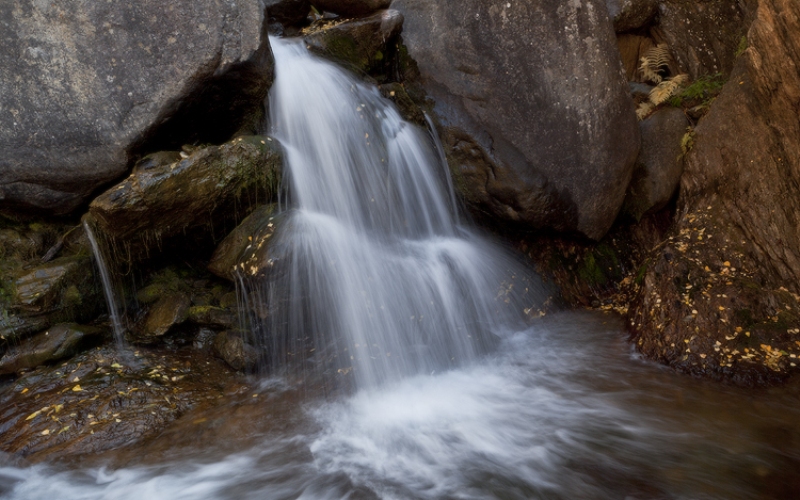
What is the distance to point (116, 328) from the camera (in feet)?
15.9

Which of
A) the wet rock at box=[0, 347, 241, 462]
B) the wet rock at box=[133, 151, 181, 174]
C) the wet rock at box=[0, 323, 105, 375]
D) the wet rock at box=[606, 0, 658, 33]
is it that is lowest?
the wet rock at box=[0, 347, 241, 462]

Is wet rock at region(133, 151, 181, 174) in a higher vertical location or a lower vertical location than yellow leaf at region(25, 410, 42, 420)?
higher

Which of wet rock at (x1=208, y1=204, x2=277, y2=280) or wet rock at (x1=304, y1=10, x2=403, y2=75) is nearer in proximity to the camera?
wet rock at (x1=208, y1=204, x2=277, y2=280)

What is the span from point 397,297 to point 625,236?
3.06 m

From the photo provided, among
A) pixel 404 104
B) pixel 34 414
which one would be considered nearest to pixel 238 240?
pixel 34 414

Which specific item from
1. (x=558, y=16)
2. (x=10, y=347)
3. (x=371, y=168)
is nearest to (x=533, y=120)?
(x=558, y=16)

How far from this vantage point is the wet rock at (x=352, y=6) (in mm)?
6918

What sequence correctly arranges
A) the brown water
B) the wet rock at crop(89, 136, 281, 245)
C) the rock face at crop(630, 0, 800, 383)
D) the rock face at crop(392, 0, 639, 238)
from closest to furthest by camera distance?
1. the brown water
2. the rock face at crop(630, 0, 800, 383)
3. the wet rock at crop(89, 136, 281, 245)
4. the rock face at crop(392, 0, 639, 238)

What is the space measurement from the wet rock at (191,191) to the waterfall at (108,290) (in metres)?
0.21

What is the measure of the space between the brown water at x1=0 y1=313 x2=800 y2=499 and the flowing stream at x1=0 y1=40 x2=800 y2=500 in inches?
0.5

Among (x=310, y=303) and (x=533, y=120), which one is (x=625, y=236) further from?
(x=310, y=303)

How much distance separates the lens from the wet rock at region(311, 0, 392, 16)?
6.92 meters

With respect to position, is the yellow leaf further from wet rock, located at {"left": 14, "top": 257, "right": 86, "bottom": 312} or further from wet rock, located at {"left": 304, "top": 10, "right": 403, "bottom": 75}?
wet rock, located at {"left": 304, "top": 10, "right": 403, "bottom": 75}

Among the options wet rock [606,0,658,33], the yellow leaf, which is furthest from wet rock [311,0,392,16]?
the yellow leaf
